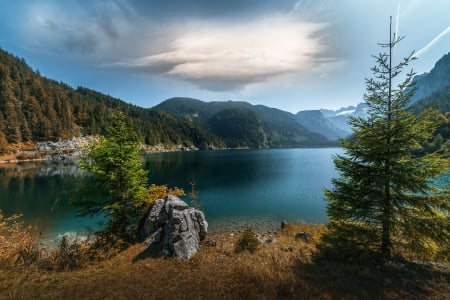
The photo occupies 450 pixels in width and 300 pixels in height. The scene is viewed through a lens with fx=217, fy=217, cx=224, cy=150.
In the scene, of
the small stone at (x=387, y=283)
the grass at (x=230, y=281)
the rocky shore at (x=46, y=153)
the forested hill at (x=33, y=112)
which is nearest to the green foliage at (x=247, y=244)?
the grass at (x=230, y=281)

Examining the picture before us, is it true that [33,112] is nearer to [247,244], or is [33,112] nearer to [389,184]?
[247,244]

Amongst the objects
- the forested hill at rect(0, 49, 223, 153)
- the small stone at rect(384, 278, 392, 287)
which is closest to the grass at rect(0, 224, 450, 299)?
the small stone at rect(384, 278, 392, 287)

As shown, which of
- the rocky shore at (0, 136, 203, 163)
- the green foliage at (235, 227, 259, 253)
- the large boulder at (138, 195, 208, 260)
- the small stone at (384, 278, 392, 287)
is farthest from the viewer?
the rocky shore at (0, 136, 203, 163)

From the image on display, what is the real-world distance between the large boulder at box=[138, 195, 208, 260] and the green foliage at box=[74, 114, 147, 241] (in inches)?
49.3

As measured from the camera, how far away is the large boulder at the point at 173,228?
37.6 feet

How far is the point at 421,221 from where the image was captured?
9.16m

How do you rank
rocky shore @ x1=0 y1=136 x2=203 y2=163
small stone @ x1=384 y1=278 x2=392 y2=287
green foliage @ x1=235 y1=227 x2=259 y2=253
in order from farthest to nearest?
rocky shore @ x1=0 y1=136 x2=203 y2=163 → green foliage @ x1=235 y1=227 x2=259 y2=253 → small stone @ x1=384 y1=278 x2=392 y2=287

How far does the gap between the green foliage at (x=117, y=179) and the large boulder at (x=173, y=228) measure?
4.11 ft

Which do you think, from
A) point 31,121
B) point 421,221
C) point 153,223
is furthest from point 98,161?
point 31,121

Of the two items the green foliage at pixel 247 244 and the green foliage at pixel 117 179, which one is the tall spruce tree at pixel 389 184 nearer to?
the green foliage at pixel 247 244

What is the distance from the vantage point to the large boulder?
11.5m

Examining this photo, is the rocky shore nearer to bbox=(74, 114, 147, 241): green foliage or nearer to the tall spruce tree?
bbox=(74, 114, 147, 241): green foliage

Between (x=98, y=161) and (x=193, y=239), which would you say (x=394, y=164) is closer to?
(x=193, y=239)

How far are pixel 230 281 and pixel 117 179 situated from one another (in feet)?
34.8
